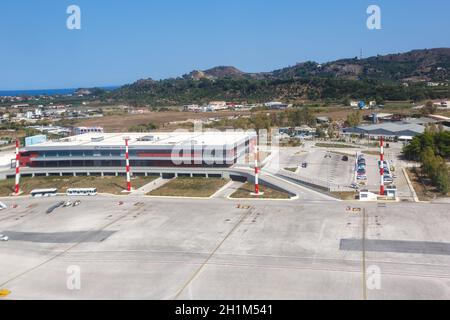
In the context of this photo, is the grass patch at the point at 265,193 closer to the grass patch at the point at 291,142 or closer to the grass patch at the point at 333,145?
the grass patch at the point at 291,142

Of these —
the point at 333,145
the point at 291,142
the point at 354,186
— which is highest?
the point at 291,142

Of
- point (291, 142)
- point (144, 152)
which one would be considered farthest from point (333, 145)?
point (144, 152)

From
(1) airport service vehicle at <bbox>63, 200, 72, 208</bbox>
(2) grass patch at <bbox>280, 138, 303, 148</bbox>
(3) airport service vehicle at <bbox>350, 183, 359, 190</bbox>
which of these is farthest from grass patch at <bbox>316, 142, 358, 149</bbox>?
(1) airport service vehicle at <bbox>63, 200, 72, 208</bbox>

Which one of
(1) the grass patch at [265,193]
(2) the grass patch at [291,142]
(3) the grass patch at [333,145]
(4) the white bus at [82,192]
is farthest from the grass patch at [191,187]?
(3) the grass patch at [333,145]

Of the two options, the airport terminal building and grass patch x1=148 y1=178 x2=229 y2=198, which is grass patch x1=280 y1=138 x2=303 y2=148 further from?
grass patch x1=148 y1=178 x2=229 y2=198

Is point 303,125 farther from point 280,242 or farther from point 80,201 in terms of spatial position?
point 280,242

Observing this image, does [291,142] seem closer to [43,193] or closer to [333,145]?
[333,145]

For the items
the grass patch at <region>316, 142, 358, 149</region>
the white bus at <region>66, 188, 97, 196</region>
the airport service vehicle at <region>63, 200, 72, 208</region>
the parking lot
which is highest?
the grass patch at <region>316, 142, 358, 149</region>
